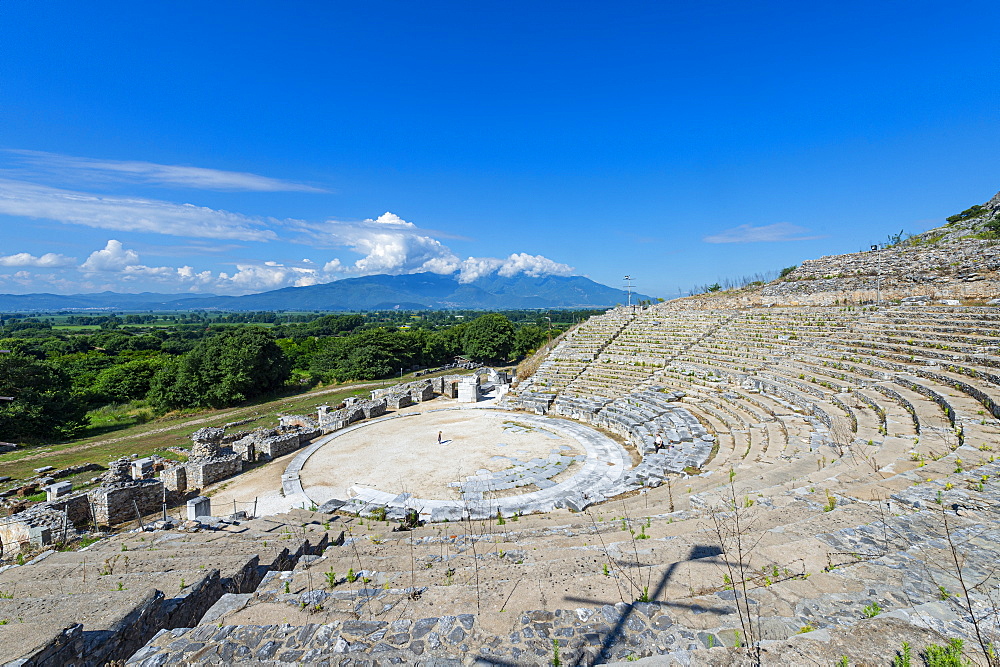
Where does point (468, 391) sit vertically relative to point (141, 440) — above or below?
above

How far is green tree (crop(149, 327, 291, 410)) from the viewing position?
3073cm

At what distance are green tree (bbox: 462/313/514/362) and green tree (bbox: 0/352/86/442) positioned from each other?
33.4m

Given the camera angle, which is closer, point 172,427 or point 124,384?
point 172,427

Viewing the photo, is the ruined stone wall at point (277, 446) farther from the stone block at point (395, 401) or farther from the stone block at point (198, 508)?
the stone block at point (395, 401)

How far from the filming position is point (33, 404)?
2273cm

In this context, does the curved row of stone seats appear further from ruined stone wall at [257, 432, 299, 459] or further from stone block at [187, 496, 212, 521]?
stone block at [187, 496, 212, 521]

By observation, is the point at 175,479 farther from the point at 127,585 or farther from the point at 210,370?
the point at 210,370

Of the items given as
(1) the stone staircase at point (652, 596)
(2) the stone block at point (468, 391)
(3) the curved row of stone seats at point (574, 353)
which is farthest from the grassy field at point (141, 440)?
(1) the stone staircase at point (652, 596)

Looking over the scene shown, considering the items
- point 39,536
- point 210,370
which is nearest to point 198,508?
point 39,536

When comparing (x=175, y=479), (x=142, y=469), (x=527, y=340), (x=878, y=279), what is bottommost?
(x=142, y=469)

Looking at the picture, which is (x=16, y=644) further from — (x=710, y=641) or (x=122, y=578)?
(x=710, y=641)

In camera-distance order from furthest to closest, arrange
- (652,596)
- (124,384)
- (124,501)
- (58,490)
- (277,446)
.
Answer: (124,384) < (277,446) < (58,490) < (124,501) < (652,596)

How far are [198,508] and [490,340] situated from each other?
3897 cm

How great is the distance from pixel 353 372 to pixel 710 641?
41562mm
